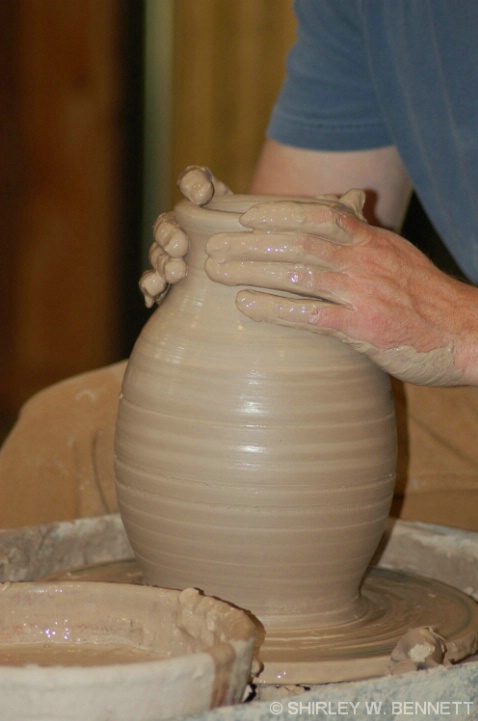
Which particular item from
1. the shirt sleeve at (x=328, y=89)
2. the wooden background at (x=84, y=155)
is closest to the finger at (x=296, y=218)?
the shirt sleeve at (x=328, y=89)

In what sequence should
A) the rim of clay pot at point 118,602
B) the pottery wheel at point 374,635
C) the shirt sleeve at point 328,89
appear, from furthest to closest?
the shirt sleeve at point 328,89, the pottery wheel at point 374,635, the rim of clay pot at point 118,602

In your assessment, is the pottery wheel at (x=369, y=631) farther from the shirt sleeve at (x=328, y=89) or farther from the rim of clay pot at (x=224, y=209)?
the shirt sleeve at (x=328, y=89)

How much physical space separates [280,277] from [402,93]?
2.80 ft

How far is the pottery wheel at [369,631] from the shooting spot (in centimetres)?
102

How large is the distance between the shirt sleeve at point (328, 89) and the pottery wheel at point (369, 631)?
0.96 m

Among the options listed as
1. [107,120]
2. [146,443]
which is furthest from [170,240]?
[107,120]

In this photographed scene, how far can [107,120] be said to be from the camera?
14.3 ft

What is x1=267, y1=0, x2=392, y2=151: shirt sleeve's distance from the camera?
1914 millimetres

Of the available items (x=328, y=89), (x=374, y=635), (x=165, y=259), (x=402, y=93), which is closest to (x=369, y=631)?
(x=374, y=635)

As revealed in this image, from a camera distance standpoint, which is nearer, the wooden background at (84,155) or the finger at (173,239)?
the finger at (173,239)

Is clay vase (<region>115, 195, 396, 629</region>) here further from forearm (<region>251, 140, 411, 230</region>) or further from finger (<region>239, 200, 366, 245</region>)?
forearm (<region>251, 140, 411, 230</region>)

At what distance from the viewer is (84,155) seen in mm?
4340

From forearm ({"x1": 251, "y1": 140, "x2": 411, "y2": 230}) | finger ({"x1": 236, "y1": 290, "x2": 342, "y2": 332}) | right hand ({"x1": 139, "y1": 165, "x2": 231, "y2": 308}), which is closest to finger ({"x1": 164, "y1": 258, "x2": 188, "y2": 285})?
right hand ({"x1": 139, "y1": 165, "x2": 231, "y2": 308})

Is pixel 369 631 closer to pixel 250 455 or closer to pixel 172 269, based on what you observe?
pixel 250 455
